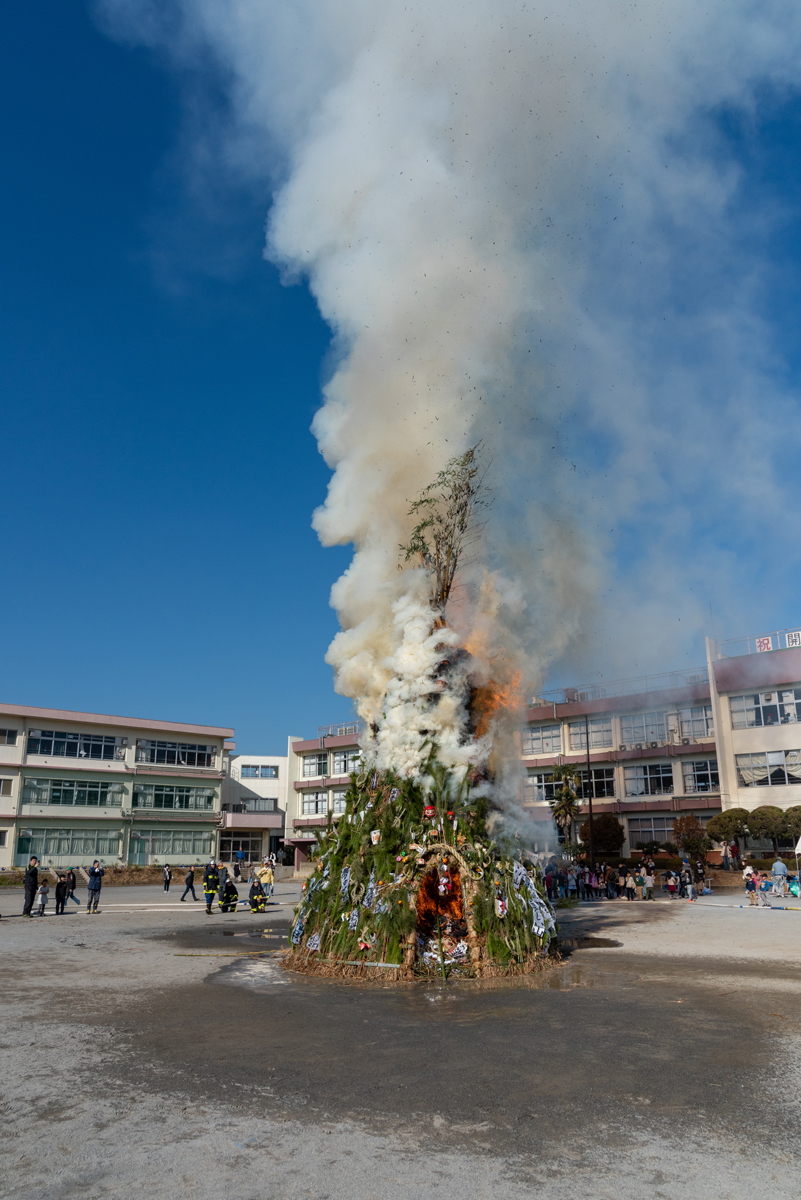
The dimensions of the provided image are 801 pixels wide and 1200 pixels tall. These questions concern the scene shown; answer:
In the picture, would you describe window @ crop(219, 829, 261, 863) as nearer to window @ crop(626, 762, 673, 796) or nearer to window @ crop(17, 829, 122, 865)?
window @ crop(17, 829, 122, 865)

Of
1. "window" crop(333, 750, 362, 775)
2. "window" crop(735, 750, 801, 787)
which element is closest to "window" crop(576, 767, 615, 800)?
"window" crop(735, 750, 801, 787)

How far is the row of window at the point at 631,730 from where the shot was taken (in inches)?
2122

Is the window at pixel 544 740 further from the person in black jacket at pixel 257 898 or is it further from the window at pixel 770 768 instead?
the person in black jacket at pixel 257 898

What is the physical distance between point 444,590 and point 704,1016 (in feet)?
28.5

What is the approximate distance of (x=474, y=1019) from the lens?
1020 centimetres

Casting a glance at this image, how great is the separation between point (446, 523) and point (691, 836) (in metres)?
36.6

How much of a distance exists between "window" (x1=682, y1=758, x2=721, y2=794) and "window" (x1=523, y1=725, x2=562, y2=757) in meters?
9.83

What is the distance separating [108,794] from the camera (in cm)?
6106

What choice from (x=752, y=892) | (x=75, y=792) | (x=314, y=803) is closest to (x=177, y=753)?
(x=75, y=792)

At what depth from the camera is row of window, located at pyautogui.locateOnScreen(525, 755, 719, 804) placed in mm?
51875

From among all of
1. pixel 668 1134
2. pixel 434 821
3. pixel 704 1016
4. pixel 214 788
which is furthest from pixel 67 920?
pixel 214 788

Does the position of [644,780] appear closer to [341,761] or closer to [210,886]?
[341,761]

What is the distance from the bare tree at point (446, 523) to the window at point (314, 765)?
181 feet

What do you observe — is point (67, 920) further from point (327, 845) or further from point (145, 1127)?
point (145, 1127)
